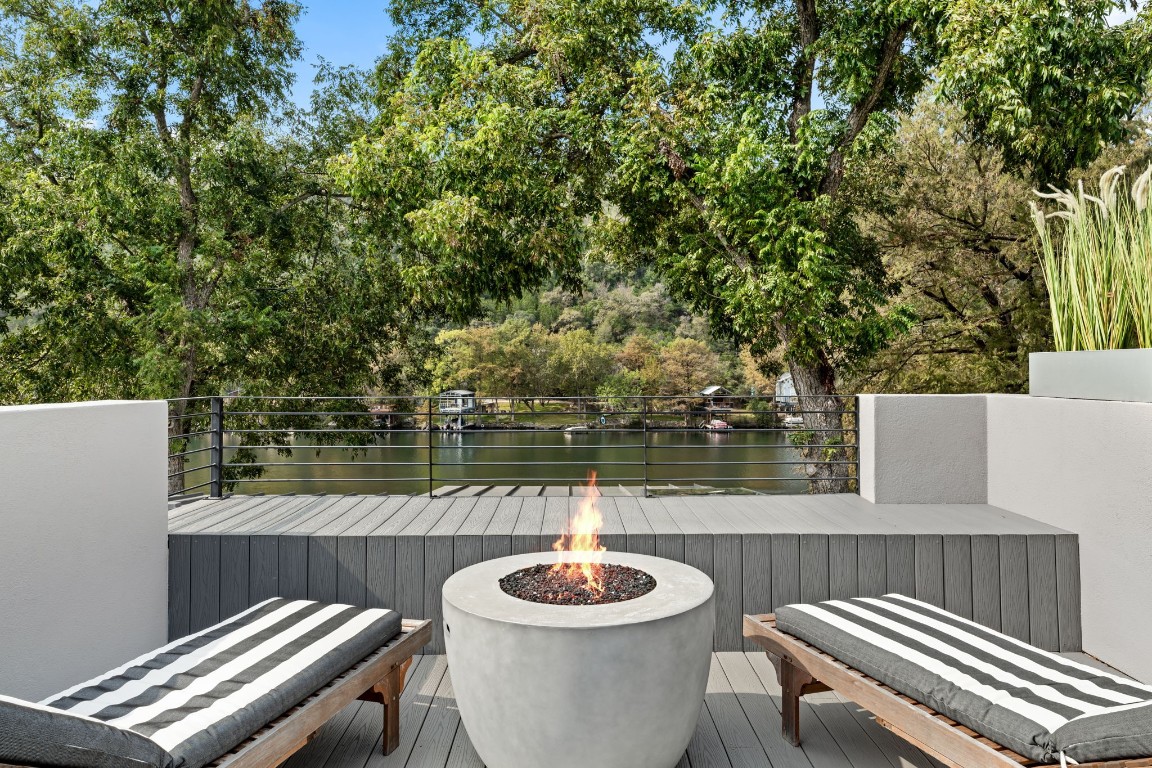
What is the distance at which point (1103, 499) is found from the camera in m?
2.78

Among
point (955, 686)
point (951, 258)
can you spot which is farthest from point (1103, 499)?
point (951, 258)

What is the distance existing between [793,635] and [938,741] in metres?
0.61

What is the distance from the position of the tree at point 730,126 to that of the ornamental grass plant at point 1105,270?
11.0ft

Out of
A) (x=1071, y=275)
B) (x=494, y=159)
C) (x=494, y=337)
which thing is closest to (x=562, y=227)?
(x=494, y=159)

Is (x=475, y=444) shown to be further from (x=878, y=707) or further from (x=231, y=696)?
(x=878, y=707)

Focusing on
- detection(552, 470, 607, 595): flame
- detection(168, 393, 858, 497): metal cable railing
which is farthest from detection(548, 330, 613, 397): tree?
detection(552, 470, 607, 595): flame

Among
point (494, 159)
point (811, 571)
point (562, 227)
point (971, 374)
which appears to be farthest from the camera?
point (971, 374)

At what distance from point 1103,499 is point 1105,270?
0.93m

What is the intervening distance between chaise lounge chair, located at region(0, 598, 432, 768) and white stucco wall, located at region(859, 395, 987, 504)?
249 cm

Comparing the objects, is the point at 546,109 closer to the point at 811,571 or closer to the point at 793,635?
the point at 811,571

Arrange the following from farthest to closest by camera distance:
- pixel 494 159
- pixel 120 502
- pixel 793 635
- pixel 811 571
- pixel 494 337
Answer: pixel 494 337 → pixel 494 159 → pixel 811 571 → pixel 120 502 → pixel 793 635

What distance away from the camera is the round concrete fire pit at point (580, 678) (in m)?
1.80

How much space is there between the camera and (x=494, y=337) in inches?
1195

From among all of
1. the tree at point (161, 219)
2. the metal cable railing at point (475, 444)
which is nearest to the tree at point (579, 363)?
the metal cable railing at point (475, 444)
